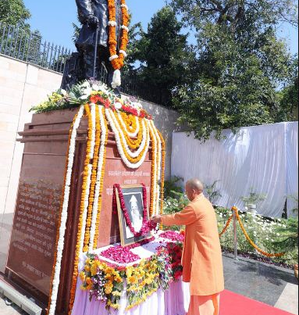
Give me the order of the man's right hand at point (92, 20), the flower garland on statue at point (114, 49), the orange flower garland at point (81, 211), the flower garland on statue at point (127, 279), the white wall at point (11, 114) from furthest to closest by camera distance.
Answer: the white wall at point (11, 114) → the flower garland on statue at point (114, 49) → the man's right hand at point (92, 20) → the orange flower garland at point (81, 211) → the flower garland on statue at point (127, 279)

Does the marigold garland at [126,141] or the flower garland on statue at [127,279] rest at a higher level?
the marigold garland at [126,141]

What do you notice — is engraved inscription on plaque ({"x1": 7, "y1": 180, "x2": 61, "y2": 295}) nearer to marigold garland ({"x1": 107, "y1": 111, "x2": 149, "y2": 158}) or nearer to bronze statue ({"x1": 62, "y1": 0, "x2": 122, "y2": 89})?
marigold garland ({"x1": 107, "y1": 111, "x2": 149, "y2": 158})

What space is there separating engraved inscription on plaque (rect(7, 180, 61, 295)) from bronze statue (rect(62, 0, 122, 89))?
1982 millimetres

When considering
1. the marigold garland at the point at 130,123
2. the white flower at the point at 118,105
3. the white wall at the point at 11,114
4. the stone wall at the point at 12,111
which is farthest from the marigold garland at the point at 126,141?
the white wall at the point at 11,114

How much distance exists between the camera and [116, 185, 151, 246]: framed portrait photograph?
322 centimetres

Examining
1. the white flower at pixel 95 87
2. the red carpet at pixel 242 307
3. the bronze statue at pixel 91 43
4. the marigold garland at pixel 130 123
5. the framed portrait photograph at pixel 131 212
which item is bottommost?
the red carpet at pixel 242 307

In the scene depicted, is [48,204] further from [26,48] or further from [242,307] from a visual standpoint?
[26,48]

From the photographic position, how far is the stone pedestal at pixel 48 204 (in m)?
3.07

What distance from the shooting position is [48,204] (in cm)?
331

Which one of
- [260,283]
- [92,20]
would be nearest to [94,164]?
[92,20]

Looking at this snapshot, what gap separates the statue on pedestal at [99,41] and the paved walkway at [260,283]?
3658 millimetres

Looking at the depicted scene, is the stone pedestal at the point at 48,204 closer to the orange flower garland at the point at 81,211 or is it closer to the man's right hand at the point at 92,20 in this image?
the orange flower garland at the point at 81,211

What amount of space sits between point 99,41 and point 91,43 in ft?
0.48

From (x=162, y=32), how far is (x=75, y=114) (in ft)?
37.2
